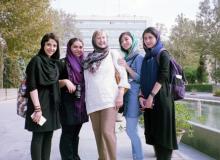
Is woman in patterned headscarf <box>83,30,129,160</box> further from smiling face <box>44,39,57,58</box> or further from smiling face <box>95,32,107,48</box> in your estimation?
smiling face <box>44,39,57,58</box>

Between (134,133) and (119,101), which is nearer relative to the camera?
(119,101)

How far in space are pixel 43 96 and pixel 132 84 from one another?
1159 mm

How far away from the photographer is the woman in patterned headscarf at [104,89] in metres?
5.09

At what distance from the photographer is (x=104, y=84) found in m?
5.09

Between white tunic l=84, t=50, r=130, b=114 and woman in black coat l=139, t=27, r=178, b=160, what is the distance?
12.6 inches

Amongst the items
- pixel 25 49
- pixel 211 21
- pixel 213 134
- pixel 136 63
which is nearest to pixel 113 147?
pixel 136 63

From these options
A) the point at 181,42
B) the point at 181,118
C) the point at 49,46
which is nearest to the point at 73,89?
the point at 49,46

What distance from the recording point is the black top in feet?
16.1

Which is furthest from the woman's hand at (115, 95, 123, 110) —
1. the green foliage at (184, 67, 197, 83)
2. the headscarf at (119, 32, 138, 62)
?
the green foliage at (184, 67, 197, 83)

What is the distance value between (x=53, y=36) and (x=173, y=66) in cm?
149

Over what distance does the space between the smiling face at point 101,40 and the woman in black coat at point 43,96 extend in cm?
50

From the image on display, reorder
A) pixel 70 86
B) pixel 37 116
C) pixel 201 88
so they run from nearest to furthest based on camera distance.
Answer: pixel 37 116 → pixel 70 86 → pixel 201 88

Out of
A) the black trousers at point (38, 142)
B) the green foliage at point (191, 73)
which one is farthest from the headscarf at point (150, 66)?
the green foliage at point (191, 73)

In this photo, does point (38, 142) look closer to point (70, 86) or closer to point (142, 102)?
point (70, 86)
